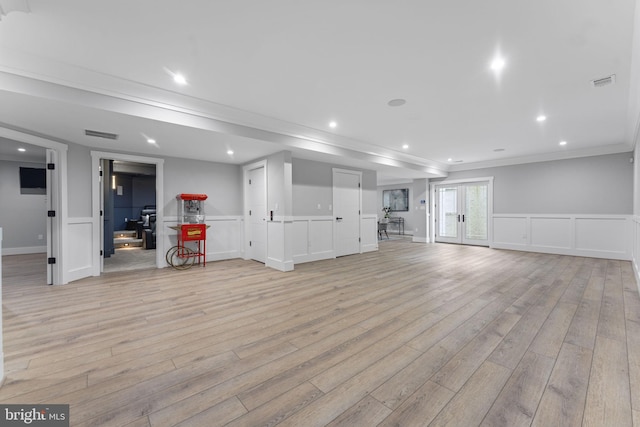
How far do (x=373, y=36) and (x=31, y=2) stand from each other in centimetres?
259

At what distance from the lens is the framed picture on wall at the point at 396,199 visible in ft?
40.0

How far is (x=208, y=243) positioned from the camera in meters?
5.99

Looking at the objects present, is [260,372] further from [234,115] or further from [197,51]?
[234,115]

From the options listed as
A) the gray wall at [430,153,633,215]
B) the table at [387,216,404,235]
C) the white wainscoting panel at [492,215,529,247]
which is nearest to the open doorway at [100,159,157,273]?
the white wainscoting panel at [492,215,529,247]

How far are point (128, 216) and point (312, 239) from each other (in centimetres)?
968

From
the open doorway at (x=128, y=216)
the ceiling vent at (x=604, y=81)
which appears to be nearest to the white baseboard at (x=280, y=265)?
the open doorway at (x=128, y=216)

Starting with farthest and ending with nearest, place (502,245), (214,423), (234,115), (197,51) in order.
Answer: (502,245)
(234,115)
(197,51)
(214,423)

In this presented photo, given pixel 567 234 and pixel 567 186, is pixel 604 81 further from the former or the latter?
pixel 567 234

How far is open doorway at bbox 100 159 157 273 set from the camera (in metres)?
6.31

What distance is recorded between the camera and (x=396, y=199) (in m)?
12.5

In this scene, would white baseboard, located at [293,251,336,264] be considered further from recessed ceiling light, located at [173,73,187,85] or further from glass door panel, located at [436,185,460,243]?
glass door panel, located at [436,185,460,243]

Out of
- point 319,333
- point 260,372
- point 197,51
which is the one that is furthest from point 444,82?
point 260,372

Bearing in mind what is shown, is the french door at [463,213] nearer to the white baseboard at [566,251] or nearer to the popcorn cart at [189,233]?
the white baseboard at [566,251]

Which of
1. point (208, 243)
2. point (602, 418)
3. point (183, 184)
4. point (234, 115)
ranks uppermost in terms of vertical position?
point (234, 115)
